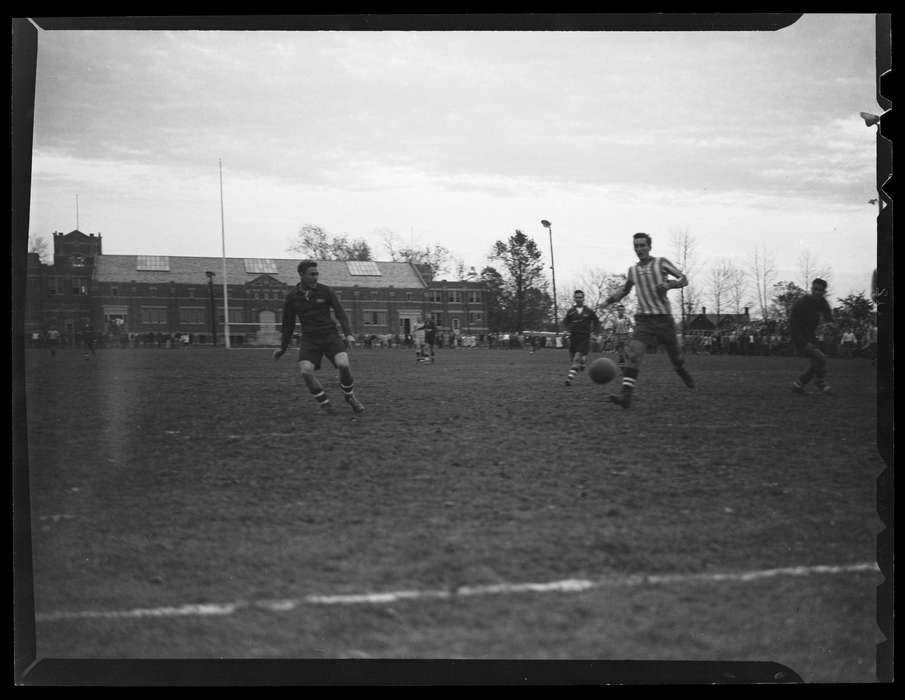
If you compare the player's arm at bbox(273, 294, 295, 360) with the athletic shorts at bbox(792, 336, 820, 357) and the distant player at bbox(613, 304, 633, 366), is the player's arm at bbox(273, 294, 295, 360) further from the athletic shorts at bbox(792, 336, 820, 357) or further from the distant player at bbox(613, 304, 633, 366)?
the athletic shorts at bbox(792, 336, 820, 357)

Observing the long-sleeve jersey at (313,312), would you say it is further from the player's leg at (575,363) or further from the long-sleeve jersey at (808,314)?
the player's leg at (575,363)

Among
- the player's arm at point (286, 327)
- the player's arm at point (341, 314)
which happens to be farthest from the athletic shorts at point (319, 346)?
the player's arm at point (341, 314)

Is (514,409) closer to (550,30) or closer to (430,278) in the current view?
(430,278)

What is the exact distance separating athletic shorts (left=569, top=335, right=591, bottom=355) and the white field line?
30.7 feet

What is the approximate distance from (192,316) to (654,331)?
16.4 feet

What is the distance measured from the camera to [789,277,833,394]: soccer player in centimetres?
404

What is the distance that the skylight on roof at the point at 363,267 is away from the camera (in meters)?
5.28

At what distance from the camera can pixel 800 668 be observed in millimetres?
2762

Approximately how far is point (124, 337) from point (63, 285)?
69 centimetres

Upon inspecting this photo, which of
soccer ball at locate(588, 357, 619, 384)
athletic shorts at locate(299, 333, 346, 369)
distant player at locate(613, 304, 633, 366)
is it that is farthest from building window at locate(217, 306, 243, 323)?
soccer ball at locate(588, 357, 619, 384)

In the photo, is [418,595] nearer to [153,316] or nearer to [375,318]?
[153,316]

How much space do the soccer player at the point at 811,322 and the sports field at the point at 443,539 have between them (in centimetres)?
30

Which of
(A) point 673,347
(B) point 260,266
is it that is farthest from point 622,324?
(B) point 260,266

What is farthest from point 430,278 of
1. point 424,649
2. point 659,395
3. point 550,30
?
point 659,395
